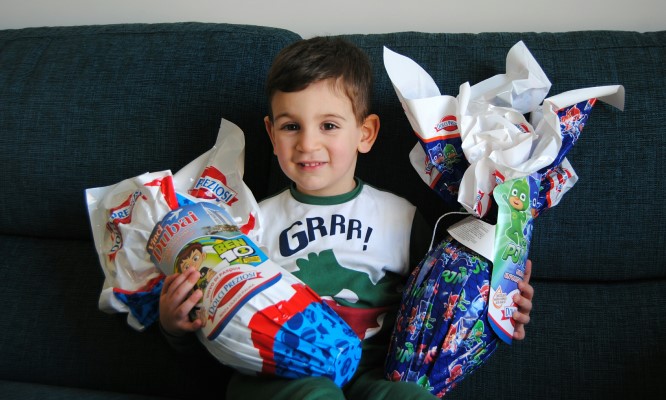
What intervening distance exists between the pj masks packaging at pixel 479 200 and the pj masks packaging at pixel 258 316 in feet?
0.46

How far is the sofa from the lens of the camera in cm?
120

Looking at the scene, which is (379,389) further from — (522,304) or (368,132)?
(368,132)

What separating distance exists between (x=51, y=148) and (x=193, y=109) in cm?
37

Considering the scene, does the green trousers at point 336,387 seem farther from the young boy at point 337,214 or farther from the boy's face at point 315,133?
the boy's face at point 315,133

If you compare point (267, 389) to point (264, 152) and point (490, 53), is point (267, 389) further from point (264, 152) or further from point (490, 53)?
point (490, 53)

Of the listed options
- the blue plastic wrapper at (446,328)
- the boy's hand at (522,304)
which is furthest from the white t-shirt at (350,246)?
the boy's hand at (522,304)

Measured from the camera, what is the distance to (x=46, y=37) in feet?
5.17

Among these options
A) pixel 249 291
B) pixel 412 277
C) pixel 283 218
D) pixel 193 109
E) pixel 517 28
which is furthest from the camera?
pixel 517 28

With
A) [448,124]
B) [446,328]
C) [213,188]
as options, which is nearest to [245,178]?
[213,188]

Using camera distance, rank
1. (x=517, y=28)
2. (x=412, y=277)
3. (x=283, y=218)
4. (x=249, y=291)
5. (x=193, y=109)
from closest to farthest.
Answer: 1. (x=249, y=291)
2. (x=412, y=277)
3. (x=283, y=218)
4. (x=193, y=109)
5. (x=517, y=28)

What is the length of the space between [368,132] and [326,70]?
175mm

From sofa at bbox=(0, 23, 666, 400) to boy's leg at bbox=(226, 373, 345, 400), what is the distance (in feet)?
0.79

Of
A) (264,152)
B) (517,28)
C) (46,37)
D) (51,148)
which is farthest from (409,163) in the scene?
(46,37)

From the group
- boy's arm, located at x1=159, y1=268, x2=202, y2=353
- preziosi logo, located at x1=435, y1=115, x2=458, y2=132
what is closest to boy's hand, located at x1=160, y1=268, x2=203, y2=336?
boy's arm, located at x1=159, y1=268, x2=202, y2=353
